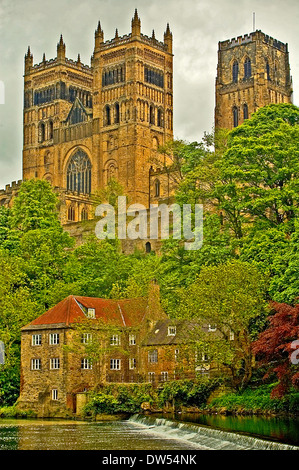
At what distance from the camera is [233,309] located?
4969 centimetres

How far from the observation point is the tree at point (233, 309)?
162 ft

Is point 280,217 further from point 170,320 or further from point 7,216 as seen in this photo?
point 7,216

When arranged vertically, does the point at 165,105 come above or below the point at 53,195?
above

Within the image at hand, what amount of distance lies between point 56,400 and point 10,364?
19.0 ft

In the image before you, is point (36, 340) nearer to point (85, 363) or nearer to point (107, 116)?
point (85, 363)

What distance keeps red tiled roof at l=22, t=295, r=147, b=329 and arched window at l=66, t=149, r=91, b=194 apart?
244ft

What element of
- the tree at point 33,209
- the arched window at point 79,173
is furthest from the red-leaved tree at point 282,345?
the arched window at point 79,173

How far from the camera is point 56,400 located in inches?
2063

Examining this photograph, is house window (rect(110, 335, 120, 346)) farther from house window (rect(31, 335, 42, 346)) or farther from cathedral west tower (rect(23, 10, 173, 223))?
cathedral west tower (rect(23, 10, 173, 223))

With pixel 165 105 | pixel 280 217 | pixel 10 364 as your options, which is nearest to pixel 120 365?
pixel 10 364

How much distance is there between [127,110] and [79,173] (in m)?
14.8

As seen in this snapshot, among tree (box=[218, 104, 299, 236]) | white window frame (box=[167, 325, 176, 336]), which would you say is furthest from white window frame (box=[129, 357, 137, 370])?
tree (box=[218, 104, 299, 236])

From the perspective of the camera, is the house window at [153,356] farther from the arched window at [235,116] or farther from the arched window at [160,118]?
the arched window at [160,118]

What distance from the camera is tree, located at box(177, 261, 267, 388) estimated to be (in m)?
49.5
